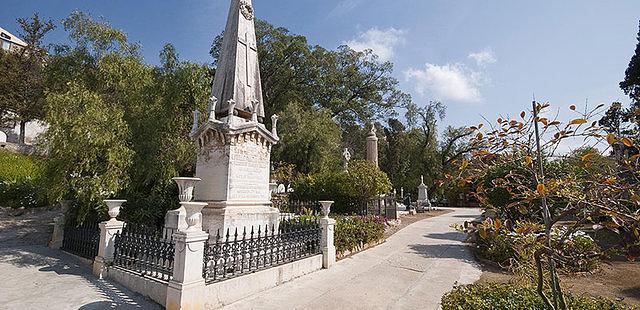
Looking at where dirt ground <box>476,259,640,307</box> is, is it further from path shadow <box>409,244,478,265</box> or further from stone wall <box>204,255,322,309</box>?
stone wall <box>204,255,322,309</box>

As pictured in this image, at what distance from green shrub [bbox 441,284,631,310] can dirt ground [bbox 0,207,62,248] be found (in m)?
13.4

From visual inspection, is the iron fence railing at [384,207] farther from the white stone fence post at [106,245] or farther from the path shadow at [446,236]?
the white stone fence post at [106,245]

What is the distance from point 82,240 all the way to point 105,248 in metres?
2.40

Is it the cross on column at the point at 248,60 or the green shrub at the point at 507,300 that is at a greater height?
the cross on column at the point at 248,60

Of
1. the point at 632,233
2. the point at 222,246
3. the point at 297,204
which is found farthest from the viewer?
the point at 297,204

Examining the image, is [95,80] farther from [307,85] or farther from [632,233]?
[307,85]

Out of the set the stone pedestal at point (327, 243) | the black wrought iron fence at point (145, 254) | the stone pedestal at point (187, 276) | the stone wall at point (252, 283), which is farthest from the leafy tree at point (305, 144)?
the stone pedestal at point (187, 276)

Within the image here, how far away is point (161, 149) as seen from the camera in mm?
11602

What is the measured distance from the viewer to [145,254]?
266 inches

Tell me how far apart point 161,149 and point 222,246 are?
6903 millimetres

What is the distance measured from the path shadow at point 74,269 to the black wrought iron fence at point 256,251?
1.26 metres

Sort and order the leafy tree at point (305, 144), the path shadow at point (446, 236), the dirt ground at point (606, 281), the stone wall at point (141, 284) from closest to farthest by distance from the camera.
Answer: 1. the stone wall at point (141, 284)
2. the dirt ground at point (606, 281)
3. the path shadow at point (446, 236)
4. the leafy tree at point (305, 144)

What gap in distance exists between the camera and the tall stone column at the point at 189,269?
5.34 m

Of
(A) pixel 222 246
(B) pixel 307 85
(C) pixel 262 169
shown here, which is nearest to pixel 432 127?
(B) pixel 307 85
